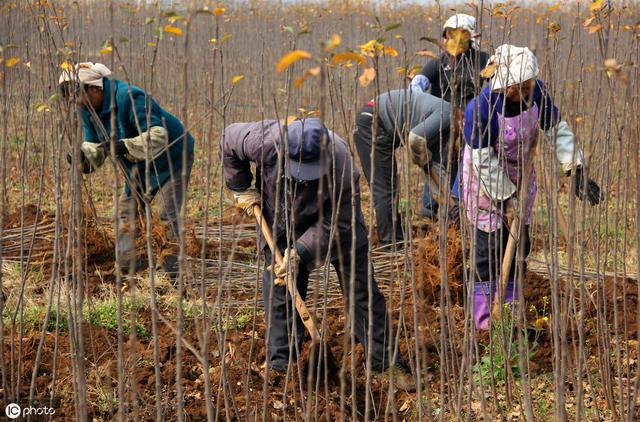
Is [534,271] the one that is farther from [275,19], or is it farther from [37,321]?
[275,19]

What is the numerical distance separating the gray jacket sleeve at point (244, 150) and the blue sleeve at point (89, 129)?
3.72 ft

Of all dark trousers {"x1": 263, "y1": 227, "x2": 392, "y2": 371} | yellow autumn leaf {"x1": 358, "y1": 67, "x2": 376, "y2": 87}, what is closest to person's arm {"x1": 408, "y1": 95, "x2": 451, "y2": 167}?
dark trousers {"x1": 263, "y1": 227, "x2": 392, "y2": 371}

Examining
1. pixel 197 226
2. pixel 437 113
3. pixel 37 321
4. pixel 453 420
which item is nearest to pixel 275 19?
pixel 197 226

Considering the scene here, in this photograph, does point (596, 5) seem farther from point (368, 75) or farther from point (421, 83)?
point (421, 83)

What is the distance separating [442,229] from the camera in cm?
196

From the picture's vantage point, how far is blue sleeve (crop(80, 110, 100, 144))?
12.3 ft

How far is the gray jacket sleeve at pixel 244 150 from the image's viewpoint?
2.67 meters

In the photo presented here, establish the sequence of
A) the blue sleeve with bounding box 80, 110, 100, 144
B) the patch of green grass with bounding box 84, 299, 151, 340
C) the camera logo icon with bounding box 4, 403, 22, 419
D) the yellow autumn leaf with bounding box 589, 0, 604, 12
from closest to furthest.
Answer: the yellow autumn leaf with bounding box 589, 0, 604, 12 < the camera logo icon with bounding box 4, 403, 22, 419 < the patch of green grass with bounding box 84, 299, 151, 340 < the blue sleeve with bounding box 80, 110, 100, 144

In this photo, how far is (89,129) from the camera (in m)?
3.78

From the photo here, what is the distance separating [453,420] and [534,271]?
4.79 feet

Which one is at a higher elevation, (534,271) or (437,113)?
(437,113)

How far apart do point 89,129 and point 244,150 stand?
1357mm

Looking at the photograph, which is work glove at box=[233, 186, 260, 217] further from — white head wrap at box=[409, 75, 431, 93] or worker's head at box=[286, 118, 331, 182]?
white head wrap at box=[409, 75, 431, 93]

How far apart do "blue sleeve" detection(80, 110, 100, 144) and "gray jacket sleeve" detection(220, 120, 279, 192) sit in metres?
1.13
